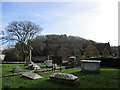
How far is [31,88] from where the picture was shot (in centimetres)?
882

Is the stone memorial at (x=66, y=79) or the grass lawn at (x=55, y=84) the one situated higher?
the stone memorial at (x=66, y=79)

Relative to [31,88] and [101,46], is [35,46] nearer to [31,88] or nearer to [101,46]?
[101,46]

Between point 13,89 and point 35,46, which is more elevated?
point 35,46

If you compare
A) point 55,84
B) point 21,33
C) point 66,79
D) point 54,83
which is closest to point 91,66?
point 66,79

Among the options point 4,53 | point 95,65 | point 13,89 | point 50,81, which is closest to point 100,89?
point 50,81

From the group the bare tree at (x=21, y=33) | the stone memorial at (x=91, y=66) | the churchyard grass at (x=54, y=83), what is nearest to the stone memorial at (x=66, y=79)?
the churchyard grass at (x=54, y=83)

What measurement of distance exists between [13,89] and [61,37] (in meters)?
70.7

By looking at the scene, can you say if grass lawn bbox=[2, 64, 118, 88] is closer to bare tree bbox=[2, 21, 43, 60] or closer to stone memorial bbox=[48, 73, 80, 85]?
stone memorial bbox=[48, 73, 80, 85]

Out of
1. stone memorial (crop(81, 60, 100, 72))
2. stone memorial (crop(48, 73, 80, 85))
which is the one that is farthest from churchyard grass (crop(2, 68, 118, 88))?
stone memorial (crop(81, 60, 100, 72))

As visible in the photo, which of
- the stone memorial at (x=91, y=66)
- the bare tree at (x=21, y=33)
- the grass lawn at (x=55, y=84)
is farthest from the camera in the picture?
the bare tree at (x=21, y=33)

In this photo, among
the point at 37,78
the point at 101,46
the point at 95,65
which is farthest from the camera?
the point at 101,46

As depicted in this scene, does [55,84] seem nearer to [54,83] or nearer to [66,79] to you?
[54,83]

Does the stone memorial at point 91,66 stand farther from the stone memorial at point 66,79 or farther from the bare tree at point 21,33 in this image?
the bare tree at point 21,33

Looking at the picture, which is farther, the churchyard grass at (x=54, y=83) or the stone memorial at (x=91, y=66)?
the stone memorial at (x=91, y=66)
